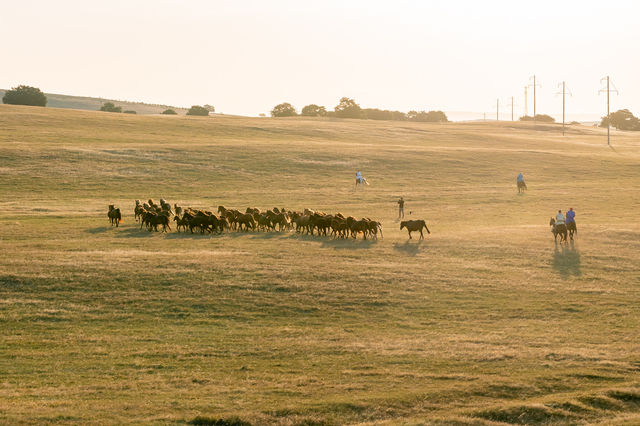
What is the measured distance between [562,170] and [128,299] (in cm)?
5353

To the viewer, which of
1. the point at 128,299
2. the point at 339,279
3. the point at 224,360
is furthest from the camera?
the point at 339,279

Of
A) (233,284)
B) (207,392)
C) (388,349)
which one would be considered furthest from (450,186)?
(207,392)

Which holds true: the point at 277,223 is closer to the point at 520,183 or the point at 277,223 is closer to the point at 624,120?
the point at 520,183

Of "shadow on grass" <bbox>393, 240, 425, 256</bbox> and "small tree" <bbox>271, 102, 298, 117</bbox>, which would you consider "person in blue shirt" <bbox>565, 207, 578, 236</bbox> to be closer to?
"shadow on grass" <bbox>393, 240, 425, 256</bbox>

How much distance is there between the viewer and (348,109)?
16762 centimetres

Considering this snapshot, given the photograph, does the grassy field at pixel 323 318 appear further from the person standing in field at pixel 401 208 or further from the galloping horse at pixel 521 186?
the galloping horse at pixel 521 186

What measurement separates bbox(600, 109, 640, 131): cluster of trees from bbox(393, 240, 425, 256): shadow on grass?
158 m

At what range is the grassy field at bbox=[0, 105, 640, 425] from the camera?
1548 centimetres

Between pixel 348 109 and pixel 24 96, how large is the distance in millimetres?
70141

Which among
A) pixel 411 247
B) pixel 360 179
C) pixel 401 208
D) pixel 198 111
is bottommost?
pixel 411 247

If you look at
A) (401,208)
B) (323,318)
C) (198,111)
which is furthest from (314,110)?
(323,318)

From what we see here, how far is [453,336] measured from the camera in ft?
66.8

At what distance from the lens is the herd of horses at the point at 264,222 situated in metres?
33.8

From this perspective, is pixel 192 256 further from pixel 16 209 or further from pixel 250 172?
pixel 250 172
